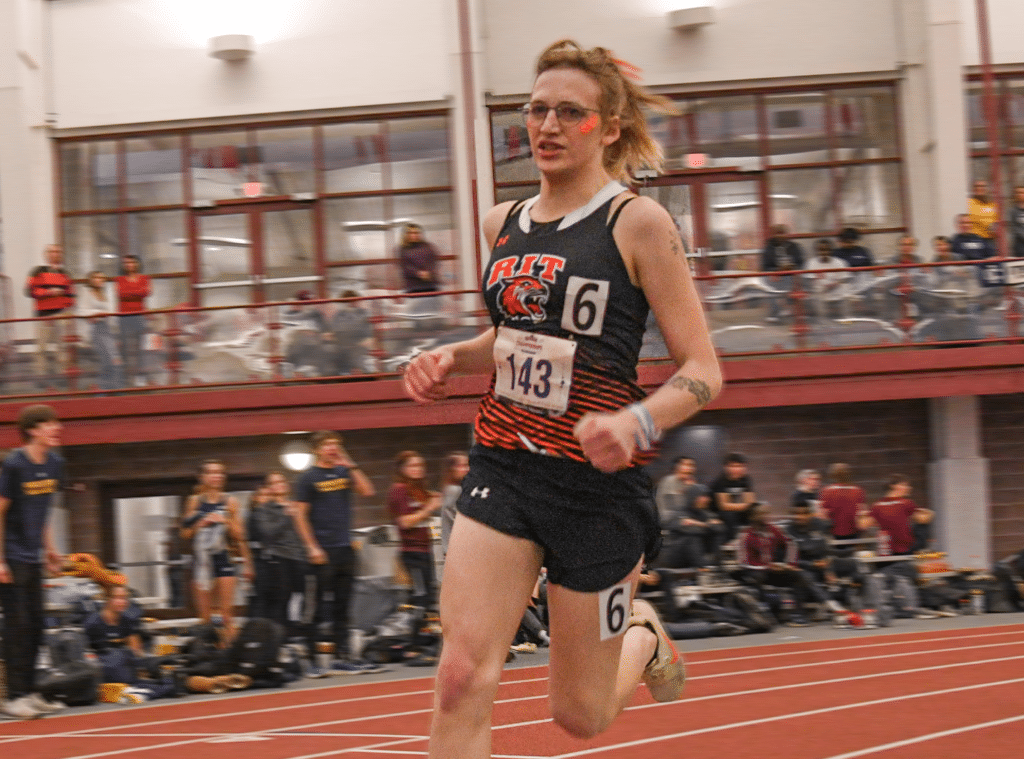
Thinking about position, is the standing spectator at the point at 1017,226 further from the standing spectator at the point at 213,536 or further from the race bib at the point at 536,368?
the race bib at the point at 536,368

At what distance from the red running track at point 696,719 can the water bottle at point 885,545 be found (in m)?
2.76

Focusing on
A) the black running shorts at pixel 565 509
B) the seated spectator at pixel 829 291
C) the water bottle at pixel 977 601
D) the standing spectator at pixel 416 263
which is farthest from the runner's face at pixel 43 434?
the seated spectator at pixel 829 291

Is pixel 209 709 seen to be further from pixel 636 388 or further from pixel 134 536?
pixel 134 536

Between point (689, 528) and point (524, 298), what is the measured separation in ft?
26.4

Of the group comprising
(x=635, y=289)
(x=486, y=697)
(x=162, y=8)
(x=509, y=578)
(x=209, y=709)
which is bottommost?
(x=209, y=709)

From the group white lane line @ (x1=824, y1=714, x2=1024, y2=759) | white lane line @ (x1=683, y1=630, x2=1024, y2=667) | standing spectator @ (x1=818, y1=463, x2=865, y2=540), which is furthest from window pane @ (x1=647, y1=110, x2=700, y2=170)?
white lane line @ (x1=824, y1=714, x2=1024, y2=759)

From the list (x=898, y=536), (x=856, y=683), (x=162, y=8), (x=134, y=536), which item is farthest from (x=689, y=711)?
(x=162, y=8)

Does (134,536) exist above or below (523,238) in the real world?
below

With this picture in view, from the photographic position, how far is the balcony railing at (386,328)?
13500 millimetres

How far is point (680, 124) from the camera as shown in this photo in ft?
57.4

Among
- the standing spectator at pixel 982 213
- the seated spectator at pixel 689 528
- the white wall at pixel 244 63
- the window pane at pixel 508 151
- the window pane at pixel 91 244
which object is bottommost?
the seated spectator at pixel 689 528

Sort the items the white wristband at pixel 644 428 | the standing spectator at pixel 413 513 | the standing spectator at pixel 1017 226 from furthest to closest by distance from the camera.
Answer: the standing spectator at pixel 1017 226, the standing spectator at pixel 413 513, the white wristband at pixel 644 428

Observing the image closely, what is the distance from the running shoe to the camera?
385 cm

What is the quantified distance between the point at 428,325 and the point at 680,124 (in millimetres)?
5697
